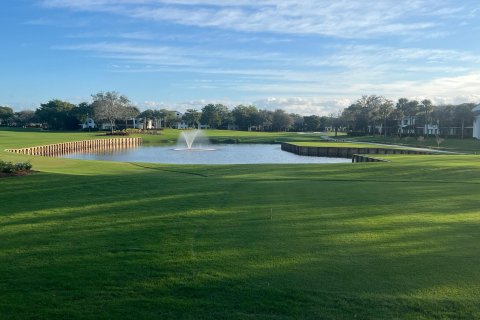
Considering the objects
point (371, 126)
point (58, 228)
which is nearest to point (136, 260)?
A: point (58, 228)

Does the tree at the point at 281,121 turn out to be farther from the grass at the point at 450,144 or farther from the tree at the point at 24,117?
the tree at the point at 24,117

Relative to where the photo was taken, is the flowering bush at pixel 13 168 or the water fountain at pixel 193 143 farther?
the water fountain at pixel 193 143

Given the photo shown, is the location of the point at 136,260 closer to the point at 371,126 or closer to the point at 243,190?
the point at 243,190

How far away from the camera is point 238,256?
24.4ft

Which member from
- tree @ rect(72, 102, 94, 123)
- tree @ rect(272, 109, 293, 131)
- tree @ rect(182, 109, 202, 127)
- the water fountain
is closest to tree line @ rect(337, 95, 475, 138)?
tree @ rect(272, 109, 293, 131)

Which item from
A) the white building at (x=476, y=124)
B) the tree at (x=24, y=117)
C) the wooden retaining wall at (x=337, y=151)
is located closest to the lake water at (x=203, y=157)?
the wooden retaining wall at (x=337, y=151)

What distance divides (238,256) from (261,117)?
512ft

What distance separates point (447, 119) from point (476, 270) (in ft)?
333

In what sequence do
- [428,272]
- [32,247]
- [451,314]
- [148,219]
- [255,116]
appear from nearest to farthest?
[451,314] → [428,272] → [32,247] → [148,219] → [255,116]

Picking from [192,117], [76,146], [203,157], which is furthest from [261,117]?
[203,157]

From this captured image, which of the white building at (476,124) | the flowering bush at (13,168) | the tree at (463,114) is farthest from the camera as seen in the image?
the tree at (463,114)

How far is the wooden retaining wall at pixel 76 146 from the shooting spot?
54281 millimetres

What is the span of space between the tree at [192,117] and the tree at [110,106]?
43.8 m

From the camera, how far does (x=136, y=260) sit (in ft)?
24.3
